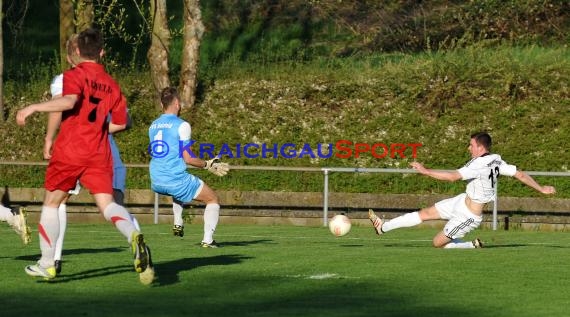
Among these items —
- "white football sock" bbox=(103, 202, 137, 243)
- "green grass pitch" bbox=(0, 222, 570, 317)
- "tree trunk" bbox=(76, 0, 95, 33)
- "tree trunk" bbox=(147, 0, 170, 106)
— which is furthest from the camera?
"tree trunk" bbox=(147, 0, 170, 106)

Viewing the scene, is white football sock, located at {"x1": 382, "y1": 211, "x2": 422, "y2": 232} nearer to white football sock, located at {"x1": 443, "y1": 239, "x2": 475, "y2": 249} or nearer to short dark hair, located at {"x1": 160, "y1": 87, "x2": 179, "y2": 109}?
white football sock, located at {"x1": 443, "y1": 239, "x2": 475, "y2": 249}

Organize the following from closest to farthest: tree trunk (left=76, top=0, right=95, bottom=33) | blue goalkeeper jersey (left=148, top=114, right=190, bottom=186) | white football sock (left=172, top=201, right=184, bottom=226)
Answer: blue goalkeeper jersey (left=148, top=114, right=190, bottom=186) < white football sock (left=172, top=201, right=184, bottom=226) < tree trunk (left=76, top=0, right=95, bottom=33)

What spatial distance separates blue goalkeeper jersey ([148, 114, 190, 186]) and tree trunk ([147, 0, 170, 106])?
13.5m

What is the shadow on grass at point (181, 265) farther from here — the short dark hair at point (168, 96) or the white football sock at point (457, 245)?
the white football sock at point (457, 245)

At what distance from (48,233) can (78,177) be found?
1.82ft

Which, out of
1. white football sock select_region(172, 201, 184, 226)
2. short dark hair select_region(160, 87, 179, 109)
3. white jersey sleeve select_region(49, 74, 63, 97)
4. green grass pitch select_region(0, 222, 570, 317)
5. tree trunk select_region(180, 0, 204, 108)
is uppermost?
tree trunk select_region(180, 0, 204, 108)

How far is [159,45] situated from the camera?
93.9 feet

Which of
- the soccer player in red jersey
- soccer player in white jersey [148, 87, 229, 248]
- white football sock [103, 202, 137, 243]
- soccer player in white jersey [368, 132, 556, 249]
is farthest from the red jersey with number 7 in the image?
soccer player in white jersey [368, 132, 556, 249]

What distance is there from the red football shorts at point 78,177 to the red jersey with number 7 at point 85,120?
0.13 feet

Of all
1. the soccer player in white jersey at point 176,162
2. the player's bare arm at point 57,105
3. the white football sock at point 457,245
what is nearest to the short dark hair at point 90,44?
the player's bare arm at point 57,105

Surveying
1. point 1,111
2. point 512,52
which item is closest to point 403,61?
point 512,52

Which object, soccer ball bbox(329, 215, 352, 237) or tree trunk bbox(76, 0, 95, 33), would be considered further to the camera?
tree trunk bbox(76, 0, 95, 33)

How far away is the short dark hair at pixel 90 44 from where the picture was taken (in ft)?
31.6

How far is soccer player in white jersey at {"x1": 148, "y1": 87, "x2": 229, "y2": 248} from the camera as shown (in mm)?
14219
